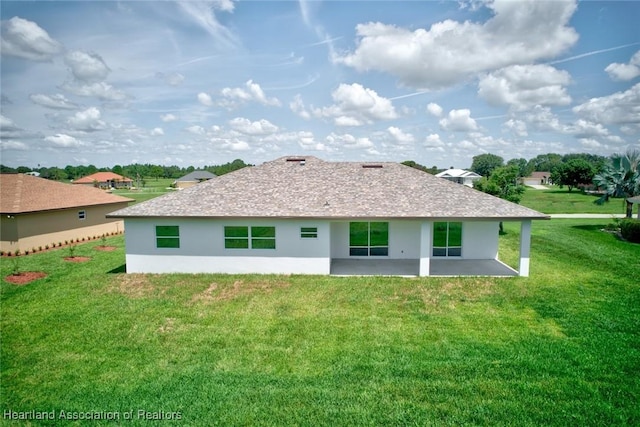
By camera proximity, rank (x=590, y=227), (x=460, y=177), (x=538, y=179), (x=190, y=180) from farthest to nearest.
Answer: (x=538, y=179), (x=190, y=180), (x=460, y=177), (x=590, y=227)

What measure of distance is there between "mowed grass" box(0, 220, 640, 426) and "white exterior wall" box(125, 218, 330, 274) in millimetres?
697

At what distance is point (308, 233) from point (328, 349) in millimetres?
6910

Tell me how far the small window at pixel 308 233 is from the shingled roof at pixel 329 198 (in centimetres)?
76

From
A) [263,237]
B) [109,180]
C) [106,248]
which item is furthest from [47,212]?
[109,180]

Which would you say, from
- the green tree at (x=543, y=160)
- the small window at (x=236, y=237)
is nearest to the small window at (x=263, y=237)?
the small window at (x=236, y=237)

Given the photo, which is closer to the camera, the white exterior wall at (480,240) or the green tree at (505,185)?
the white exterior wall at (480,240)

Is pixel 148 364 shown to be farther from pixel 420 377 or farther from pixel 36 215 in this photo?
pixel 36 215

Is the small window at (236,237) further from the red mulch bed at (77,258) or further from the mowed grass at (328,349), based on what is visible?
the red mulch bed at (77,258)

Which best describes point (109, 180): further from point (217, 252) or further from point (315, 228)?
point (315, 228)

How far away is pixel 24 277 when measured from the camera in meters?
15.6

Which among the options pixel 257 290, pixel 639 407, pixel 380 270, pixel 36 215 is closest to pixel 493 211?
pixel 380 270

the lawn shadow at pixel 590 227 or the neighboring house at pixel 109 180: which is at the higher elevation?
the neighboring house at pixel 109 180

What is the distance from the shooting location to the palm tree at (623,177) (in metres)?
28.2

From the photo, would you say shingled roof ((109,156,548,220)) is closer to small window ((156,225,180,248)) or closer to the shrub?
small window ((156,225,180,248))
